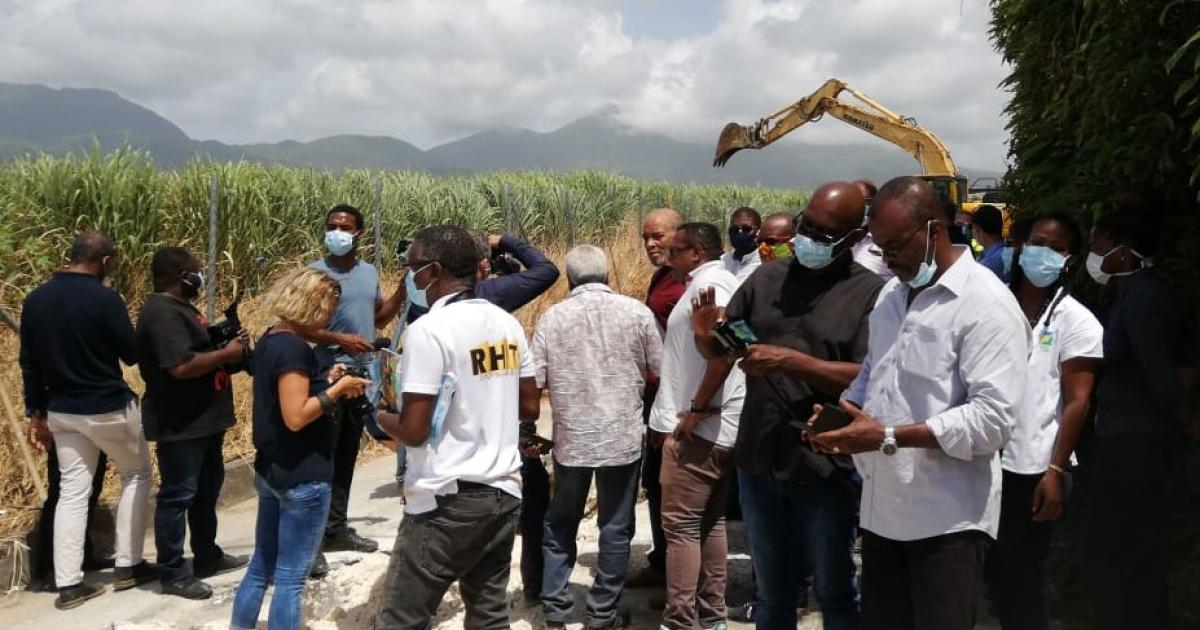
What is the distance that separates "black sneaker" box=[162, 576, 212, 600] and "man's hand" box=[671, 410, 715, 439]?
8.96 ft

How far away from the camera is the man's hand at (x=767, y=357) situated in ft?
10.3

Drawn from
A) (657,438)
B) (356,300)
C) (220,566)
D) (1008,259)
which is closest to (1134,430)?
(1008,259)

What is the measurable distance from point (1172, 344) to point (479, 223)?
40.6 ft

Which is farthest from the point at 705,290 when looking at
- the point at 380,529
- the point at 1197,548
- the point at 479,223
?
the point at 479,223

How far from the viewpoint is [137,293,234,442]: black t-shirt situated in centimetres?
472

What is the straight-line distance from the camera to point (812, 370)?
315cm

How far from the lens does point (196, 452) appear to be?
5.00 m

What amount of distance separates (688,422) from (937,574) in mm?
1522

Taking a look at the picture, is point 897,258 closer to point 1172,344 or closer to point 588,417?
point 1172,344

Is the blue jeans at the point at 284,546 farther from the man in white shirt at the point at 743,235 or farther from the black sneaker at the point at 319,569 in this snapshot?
the man in white shirt at the point at 743,235

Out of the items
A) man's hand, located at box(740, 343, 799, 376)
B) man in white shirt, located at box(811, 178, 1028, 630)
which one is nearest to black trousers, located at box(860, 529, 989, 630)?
man in white shirt, located at box(811, 178, 1028, 630)

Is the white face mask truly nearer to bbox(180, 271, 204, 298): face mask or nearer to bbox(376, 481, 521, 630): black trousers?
bbox(376, 481, 521, 630): black trousers

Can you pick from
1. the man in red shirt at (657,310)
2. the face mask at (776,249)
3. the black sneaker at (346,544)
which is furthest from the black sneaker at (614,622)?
the face mask at (776,249)

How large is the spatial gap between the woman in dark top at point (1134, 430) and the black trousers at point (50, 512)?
4998 mm
